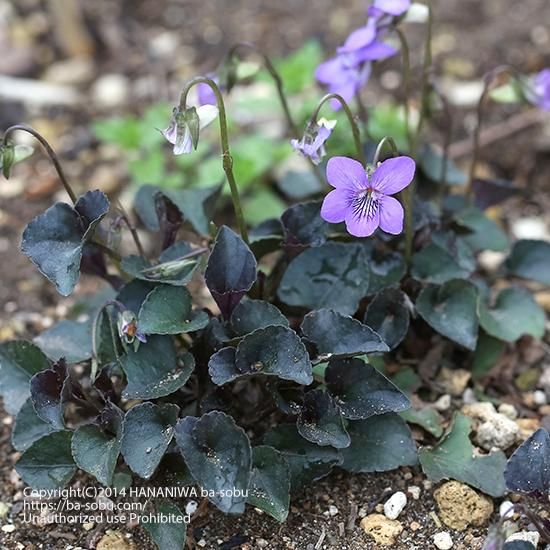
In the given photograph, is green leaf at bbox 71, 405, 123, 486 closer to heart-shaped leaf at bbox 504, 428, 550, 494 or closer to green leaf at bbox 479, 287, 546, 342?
heart-shaped leaf at bbox 504, 428, 550, 494

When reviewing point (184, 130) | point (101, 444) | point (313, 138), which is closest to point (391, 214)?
point (313, 138)

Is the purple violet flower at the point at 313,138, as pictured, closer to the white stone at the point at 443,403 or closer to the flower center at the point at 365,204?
the flower center at the point at 365,204

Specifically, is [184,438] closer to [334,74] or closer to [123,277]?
[123,277]

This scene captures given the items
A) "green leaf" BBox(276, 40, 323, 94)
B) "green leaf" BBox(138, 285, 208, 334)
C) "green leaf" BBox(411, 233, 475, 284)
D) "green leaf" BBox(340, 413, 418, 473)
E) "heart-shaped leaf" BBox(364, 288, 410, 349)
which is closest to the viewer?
"green leaf" BBox(138, 285, 208, 334)

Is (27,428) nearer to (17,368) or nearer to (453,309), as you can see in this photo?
(17,368)

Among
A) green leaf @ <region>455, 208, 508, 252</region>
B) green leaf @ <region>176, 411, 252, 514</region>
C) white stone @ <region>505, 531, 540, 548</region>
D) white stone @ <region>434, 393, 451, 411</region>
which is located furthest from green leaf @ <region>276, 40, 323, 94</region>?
white stone @ <region>505, 531, 540, 548</region>

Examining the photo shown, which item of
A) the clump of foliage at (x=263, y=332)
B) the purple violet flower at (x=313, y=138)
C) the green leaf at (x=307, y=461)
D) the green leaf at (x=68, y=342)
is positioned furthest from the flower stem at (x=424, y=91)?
the green leaf at (x=68, y=342)

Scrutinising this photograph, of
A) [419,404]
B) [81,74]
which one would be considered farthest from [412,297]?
[81,74]

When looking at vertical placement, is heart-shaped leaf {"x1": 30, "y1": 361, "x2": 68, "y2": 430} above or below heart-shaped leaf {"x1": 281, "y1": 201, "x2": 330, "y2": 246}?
below
